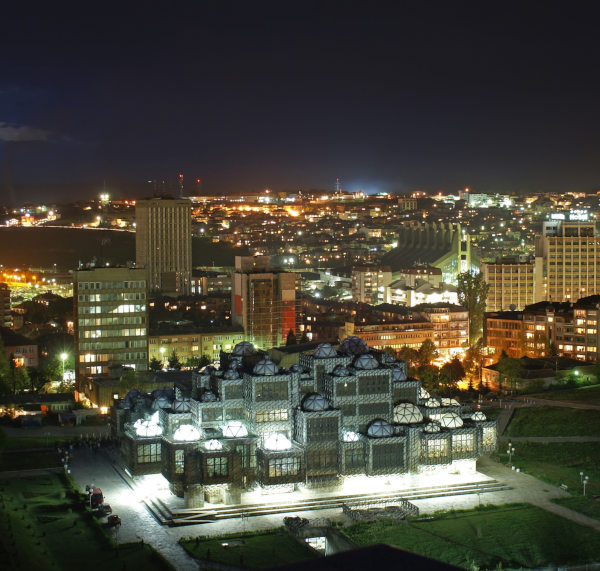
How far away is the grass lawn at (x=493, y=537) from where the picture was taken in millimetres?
26031

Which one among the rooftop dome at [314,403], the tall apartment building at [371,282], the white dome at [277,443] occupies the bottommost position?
A: the white dome at [277,443]

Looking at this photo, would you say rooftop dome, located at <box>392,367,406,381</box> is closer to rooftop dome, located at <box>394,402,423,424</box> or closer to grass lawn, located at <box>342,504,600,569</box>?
rooftop dome, located at <box>394,402,423,424</box>

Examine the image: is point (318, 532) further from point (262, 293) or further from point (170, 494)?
point (262, 293)

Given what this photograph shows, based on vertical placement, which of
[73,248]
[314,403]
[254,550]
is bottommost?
[254,550]

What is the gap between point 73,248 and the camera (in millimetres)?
147000

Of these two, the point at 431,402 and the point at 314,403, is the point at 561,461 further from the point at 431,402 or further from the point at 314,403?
the point at 314,403

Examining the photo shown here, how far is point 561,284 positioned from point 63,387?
Answer: 1857 inches

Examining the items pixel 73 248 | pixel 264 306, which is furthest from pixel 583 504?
pixel 73 248

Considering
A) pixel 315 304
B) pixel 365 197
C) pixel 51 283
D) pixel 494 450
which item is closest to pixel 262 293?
pixel 315 304

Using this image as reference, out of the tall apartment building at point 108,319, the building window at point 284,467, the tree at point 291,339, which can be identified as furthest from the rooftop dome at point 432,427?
the tree at point 291,339

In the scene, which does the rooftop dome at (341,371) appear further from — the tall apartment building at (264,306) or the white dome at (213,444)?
the tall apartment building at (264,306)

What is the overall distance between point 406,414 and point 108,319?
23.0 metres

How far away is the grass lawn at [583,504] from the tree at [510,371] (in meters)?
20.0

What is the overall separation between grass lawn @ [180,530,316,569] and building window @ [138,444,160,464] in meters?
6.62
